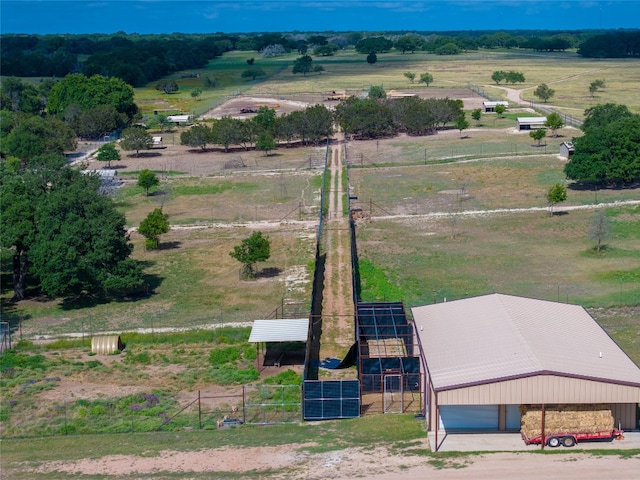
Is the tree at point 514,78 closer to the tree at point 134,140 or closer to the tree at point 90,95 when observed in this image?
the tree at point 90,95

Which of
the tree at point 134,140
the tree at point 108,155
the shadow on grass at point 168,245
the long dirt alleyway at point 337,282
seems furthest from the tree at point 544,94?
the shadow on grass at point 168,245

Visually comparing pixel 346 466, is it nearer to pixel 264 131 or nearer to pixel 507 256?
pixel 507 256

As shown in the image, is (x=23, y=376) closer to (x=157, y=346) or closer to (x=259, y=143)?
(x=157, y=346)

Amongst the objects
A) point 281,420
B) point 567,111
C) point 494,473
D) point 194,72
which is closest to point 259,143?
point 567,111

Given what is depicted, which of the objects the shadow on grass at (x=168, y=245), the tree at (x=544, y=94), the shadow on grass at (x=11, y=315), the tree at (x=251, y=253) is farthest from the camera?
the tree at (x=544, y=94)

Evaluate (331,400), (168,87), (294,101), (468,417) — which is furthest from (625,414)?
(168,87)

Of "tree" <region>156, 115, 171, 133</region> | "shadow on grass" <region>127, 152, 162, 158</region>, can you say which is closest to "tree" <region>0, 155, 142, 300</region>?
"shadow on grass" <region>127, 152, 162, 158</region>

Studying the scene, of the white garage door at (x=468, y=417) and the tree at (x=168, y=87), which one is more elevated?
the tree at (x=168, y=87)
